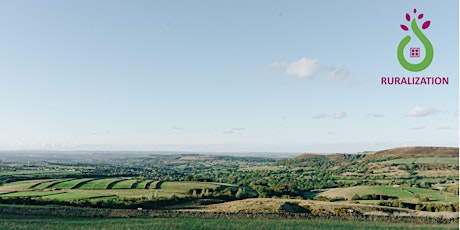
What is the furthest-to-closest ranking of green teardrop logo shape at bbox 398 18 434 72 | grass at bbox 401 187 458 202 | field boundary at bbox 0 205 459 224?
grass at bbox 401 187 458 202 < field boundary at bbox 0 205 459 224 < green teardrop logo shape at bbox 398 18 434 72

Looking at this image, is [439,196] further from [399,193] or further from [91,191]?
[91,191]

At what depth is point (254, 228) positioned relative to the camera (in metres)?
43.8

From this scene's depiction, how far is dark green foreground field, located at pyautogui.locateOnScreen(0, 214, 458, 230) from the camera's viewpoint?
138 feet

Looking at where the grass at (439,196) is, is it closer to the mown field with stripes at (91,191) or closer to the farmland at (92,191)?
the farmland at (92,191)

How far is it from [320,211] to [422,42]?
32919 millimetres

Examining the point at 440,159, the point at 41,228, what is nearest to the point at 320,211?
the point at 41,228

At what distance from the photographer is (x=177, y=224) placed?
44344mm

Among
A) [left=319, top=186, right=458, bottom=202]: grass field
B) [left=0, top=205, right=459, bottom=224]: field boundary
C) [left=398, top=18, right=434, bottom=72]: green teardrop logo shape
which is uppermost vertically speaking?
[left=398, top=18, right=434, bottom=72]: green teardrop logo shape

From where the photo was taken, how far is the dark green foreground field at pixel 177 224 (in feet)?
138

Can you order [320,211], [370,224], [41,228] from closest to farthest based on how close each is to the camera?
[41,228]
[370,224]
[320,211]

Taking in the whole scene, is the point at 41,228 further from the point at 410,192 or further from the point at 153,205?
the point at 410,192

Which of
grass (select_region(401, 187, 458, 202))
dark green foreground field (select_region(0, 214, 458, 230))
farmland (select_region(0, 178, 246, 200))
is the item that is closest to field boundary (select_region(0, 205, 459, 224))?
dark green foreground field (select_region(0, 214, 458, 230))

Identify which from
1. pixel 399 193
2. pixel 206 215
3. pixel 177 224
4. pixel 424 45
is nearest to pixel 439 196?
pixel 399 193

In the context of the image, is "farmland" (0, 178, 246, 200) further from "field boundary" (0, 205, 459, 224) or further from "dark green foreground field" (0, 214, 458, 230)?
"dark green foreground field" (0, 214, 458, 230)
